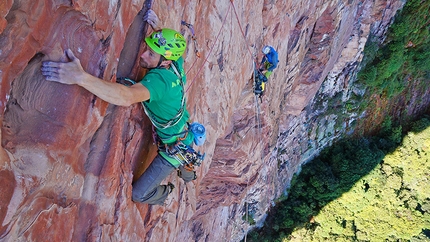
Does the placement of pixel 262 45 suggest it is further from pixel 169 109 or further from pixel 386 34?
pixel 386 34

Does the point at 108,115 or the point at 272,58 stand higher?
the point at 272,58

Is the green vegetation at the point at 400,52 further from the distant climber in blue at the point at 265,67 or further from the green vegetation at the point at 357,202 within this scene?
the distant climber in blue at the point at 265,67

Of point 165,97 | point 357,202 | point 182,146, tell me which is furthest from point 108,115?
point 357,202

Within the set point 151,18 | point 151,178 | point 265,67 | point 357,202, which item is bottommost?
point 151,178

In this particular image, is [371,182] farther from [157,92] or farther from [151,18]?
[157,92]

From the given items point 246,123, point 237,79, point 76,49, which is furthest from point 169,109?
point 246,123

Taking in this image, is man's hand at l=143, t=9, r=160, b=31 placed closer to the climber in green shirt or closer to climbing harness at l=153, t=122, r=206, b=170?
the climber in green shirt

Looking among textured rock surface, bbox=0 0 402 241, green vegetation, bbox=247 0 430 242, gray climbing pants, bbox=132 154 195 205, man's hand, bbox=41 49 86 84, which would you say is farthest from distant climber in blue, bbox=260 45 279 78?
green vegetation, bbox=247 0 430 242

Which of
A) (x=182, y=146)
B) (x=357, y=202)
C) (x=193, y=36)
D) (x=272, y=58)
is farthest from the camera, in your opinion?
(x=357, y=202)
